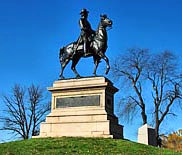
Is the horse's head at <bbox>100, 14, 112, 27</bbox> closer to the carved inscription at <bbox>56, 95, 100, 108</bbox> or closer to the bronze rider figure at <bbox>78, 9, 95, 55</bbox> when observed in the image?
the bronze rider figure at <bbox>78, 9, 95, 55</bbox>

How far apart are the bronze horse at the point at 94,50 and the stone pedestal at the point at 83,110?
3.48 feet

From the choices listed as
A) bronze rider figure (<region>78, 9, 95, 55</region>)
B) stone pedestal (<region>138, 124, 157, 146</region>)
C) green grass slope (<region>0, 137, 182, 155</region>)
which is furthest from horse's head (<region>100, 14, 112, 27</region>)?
green grass slope (<region>0, 137, 182, 155</region>)

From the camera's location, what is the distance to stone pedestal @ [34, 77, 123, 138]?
17047 millimetres

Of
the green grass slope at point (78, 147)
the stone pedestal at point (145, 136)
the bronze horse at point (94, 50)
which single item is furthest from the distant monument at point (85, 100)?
the stone pedestal at point (145, 136)

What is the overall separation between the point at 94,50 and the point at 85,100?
9.37ft

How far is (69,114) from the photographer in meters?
17.9

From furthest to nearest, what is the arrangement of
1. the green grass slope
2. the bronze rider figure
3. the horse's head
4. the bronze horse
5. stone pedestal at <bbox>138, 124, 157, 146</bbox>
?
stone pedestal at <bbox>138, 124, 157, 146</bbox>, the bronze rider figure, the horse's head, the bronze horse, the green grass slope

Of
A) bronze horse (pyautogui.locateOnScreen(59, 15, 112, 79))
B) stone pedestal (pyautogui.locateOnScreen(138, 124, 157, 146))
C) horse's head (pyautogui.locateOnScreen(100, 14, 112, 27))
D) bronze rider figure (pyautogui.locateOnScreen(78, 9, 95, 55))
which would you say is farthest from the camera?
stone pedestal (pyautogui.locateOnScreen(138, 124, 157, 146))

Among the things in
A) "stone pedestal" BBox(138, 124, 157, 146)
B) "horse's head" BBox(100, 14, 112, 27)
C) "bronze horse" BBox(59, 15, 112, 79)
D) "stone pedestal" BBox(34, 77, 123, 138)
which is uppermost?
"horse's head" BBox(100, 14, 112, 27)

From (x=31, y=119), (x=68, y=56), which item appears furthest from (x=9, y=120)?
(x=68, y=56)

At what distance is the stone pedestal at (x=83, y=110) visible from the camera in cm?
1705

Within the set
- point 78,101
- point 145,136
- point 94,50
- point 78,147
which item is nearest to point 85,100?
point 78,101

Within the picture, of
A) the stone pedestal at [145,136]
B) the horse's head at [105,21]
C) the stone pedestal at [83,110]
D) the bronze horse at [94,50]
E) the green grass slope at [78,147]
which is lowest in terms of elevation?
the green grass slope at [78,147]

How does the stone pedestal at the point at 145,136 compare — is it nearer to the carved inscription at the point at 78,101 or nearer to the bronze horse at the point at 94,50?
the carved inscription at the point at 78,101
